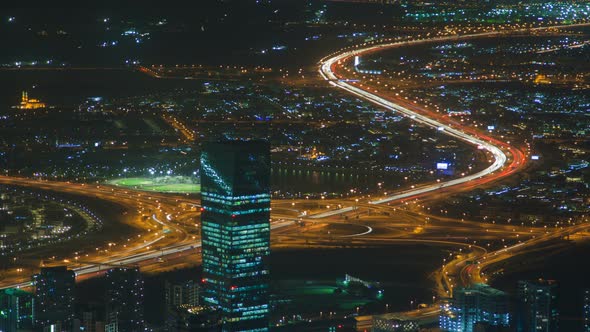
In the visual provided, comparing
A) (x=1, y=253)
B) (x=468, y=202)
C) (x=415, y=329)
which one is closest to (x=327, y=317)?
(x=415, y=329)

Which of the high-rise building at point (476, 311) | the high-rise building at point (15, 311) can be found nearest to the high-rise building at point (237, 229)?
the high-rise building at point (15, 311)

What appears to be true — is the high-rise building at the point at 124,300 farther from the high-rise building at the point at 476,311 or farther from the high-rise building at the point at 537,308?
the high-rise building at the point at 537,308

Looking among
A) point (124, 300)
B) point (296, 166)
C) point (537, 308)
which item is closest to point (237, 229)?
point (124, 300)

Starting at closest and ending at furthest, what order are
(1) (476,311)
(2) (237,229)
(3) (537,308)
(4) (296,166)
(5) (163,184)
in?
(2) (237,229) → (1) (476,311) → (3) (537,308) → (5) (163,184) → (4) (296,166)

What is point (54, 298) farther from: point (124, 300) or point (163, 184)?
point (163, 184)

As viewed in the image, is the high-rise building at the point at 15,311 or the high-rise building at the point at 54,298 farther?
the high-rise building at the point at 54,298

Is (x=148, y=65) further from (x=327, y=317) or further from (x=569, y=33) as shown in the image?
(x=327, y=317)
